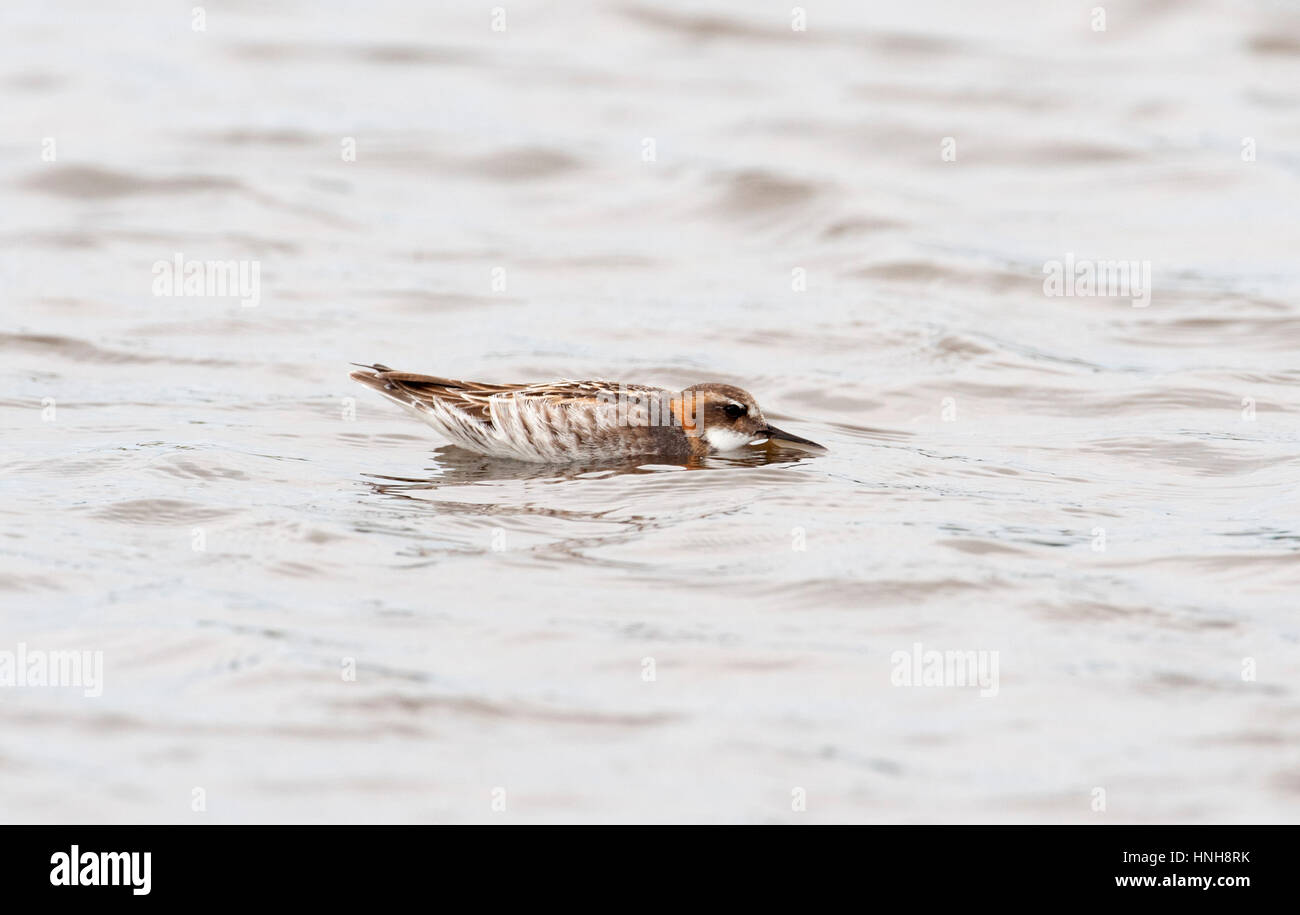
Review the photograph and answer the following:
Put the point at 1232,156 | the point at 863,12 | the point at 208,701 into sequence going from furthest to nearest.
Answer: the point at 863,12, the point at 1232,156, the point at 208,701

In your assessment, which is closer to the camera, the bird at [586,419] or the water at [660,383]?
the water at [660,383]

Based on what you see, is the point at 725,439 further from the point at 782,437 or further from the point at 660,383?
the point at 660,383

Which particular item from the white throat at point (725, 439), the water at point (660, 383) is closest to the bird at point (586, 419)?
the white throat at point (725, 439)

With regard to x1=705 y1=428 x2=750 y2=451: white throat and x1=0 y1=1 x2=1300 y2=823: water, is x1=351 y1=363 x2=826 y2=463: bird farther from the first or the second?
x1=0 y1=1 x2=1300 y2=823: water

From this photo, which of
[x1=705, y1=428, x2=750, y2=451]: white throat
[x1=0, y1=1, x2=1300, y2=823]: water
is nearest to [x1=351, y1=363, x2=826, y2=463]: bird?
[x1=705, y1=428, x2=750, y2=451]: white throat

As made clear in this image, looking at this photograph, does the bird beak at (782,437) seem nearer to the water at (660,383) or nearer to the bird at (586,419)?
the bird at (586,419)

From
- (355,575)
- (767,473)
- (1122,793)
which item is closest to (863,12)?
(767,473)
